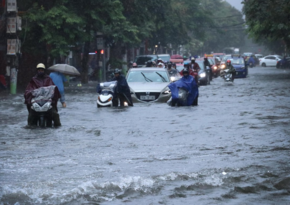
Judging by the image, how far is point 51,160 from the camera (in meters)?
10.5

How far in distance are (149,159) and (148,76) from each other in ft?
42.0

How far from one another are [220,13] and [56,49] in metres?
104

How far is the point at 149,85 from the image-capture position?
2208 cm

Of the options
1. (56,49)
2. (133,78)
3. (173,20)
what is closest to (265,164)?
(133,78)

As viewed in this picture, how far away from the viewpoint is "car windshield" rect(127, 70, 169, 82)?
2298cm

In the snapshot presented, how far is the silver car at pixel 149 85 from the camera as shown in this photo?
21.5 meters

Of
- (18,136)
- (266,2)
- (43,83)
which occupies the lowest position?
(18,136)

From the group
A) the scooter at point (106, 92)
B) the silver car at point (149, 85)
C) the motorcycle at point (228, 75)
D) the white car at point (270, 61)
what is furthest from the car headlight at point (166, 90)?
the white car at point (270, 61)

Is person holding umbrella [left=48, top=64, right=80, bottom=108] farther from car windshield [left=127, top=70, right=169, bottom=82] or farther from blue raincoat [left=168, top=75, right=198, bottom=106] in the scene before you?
car windshield [left=127, top=70, right=169, bottom=82]

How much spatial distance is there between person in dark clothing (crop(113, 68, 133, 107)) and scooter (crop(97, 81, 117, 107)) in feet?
0.41

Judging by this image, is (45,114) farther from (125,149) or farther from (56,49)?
(56,49)

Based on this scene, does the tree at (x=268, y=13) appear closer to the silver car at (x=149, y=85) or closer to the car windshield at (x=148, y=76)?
the car windshield at (x=148, y=76)

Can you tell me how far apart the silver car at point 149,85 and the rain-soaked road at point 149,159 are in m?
2.62

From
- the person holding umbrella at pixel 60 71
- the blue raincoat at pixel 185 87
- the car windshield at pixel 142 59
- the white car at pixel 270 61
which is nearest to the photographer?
the person holding umbrella at pixel 60 71
